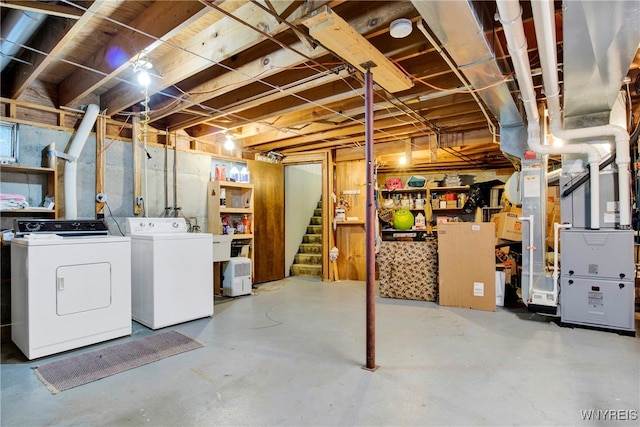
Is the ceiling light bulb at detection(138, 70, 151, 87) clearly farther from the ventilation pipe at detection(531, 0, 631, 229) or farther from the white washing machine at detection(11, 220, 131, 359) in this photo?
the ventilation pipe at detection(531, 0, 631, 229)

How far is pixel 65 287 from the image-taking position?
2.91 metres

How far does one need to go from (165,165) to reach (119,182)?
→ 668mm

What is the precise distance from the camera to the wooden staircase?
6.71 metres

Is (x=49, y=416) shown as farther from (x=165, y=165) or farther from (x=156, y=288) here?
(x=165, y=165)

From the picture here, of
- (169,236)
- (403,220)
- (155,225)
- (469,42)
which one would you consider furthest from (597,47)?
(403,220)

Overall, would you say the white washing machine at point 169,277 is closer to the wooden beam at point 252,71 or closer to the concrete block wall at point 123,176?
the concrete block wall at point 123,176

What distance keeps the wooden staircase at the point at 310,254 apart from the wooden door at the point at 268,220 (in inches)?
22.4

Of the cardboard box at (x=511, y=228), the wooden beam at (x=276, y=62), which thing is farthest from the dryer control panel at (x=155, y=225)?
the cardboard box at (x=511, y=228)

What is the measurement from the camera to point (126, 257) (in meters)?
3.32

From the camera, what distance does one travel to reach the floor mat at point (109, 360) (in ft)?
7.97

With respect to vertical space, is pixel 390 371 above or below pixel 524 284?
below

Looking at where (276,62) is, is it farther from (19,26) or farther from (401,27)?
(19,26)

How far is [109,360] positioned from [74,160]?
2227 mm

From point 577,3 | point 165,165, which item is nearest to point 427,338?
point 577,3
